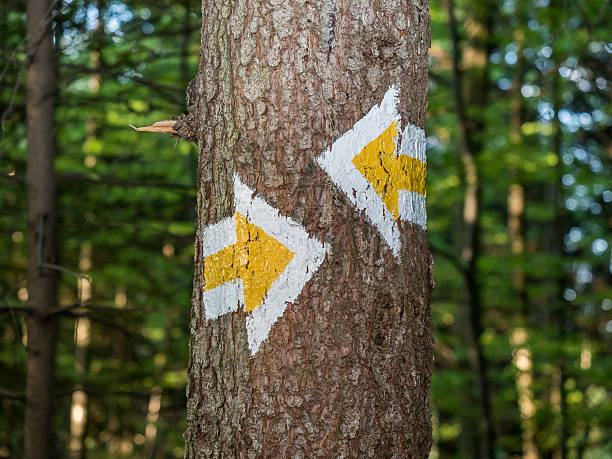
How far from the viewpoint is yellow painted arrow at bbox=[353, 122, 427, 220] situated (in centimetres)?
127

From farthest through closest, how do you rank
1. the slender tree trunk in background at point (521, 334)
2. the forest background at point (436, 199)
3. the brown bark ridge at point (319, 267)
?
the slender tree trunk in background at point (521, 334), the forest background at point (436, 199), the brown bark ridge at point (319, 267)

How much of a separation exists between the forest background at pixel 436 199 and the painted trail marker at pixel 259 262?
1732 millimetres

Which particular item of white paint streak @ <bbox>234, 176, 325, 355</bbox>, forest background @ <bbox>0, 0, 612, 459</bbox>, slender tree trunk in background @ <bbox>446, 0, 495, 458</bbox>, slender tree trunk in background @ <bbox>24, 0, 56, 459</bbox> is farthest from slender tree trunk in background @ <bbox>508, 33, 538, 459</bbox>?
white paint streak @ <bbox>234, 176, 325, 355</bbox>

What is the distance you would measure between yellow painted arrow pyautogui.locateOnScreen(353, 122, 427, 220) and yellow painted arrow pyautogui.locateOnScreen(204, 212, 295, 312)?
0.84 feet

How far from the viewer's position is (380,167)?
1285 mm

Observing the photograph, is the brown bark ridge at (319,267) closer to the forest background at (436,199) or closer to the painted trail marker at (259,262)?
the painted trail marker at (259,262)

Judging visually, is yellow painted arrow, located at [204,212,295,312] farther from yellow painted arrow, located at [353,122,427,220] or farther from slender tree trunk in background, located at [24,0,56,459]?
slender tree trunk in background, located at [24,0,56,459]

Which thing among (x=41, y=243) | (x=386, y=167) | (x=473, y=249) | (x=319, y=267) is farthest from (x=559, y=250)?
(x=319, y=267)

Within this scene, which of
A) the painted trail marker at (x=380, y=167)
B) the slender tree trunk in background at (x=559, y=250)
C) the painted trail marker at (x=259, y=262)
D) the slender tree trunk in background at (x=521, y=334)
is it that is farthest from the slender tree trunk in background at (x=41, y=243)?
the slender tree trunk in background at (x=521, y=334)

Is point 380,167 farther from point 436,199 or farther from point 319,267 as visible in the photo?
point 436,199

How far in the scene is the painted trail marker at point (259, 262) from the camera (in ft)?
4.04

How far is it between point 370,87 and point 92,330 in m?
9.71

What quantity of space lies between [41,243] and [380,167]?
2593mm

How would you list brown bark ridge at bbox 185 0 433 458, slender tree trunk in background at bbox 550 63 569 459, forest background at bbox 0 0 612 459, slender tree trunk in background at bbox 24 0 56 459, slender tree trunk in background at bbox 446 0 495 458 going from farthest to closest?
1. slender tree trunk in background at bbox 550 63 569 459
2. slender tree trunk in background at bbox 446 0 495 458
3. forest background at bbox 0 0 612 459
4. slender tree trunk in background at bbox 24 0 56 459
5. brown bark ridge at bbox 185 0 433 458
